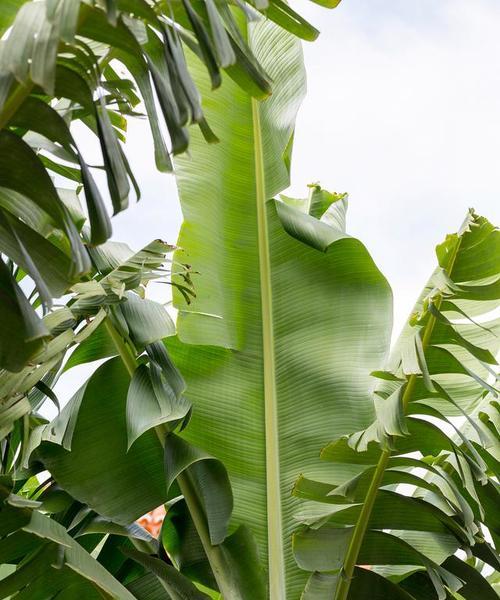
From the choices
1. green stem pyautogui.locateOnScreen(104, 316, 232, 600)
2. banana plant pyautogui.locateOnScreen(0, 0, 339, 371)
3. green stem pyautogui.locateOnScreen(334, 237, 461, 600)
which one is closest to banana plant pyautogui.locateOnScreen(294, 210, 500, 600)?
green stem pyautogui.locateOnScreen(334, 237, 461, 600)

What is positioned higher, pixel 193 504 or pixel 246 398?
pixel 246 398

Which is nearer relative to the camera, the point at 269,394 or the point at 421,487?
the point at 421,487

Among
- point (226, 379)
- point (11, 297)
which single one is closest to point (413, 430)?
point (226, 379)

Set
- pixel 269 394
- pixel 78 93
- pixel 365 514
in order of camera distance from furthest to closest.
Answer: pixel 269 394
pixel 365 514
pixel 78 93

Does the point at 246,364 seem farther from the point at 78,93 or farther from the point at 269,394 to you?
the point at 78,93

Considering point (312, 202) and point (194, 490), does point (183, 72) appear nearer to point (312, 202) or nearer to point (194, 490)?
point (194, 490)

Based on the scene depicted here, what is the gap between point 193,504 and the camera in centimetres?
115

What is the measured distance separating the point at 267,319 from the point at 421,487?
1.13ft

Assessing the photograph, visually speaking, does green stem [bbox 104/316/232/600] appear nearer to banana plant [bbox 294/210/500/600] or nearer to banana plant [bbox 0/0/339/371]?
banana plant [bbox 294/210/500/600]

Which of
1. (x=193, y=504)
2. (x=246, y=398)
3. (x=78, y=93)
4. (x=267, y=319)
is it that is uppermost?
(x=78, y=93)

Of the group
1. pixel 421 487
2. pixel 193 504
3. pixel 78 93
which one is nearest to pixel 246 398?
pixel 193 504

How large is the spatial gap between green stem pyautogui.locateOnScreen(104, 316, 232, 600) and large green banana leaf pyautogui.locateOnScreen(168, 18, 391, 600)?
8cm

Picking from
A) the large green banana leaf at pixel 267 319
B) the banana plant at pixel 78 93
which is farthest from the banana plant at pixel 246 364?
the banana plant at pixel 78 93

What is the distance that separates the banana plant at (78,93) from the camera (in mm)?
568
